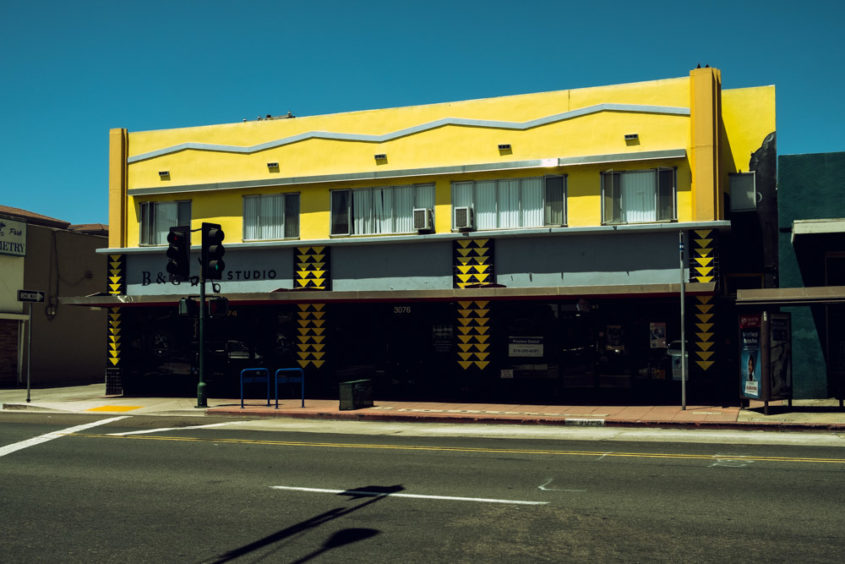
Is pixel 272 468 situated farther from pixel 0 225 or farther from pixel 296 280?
pixel 0 225

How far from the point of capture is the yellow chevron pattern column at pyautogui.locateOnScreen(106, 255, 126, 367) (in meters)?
26.1

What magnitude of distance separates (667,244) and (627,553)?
15.1m

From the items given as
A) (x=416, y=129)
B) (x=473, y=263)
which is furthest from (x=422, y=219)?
(x=416, y=129)

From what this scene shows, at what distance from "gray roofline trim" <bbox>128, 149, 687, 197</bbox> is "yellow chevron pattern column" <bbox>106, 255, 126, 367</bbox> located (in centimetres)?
225

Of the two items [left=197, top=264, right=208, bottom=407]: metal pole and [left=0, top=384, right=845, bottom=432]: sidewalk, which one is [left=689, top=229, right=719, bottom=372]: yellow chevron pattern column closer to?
[left=0, top=384, right=845, bottom=432]: sidewalk

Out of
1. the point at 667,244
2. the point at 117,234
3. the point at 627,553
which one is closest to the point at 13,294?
the point at 117,234

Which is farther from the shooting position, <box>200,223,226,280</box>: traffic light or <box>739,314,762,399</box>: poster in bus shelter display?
<box>200,223,226,280</box>: traffic light

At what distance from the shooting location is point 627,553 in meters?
6.79

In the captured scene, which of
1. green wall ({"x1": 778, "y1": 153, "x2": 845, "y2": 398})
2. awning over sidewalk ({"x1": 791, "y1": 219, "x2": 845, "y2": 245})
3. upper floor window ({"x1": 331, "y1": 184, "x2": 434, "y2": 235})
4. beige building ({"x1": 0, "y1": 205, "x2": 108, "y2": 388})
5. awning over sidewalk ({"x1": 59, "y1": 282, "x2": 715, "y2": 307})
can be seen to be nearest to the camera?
awning over sidewalk ({"x1": 791, "y1": 219, "x2": 845, "y2": 245})

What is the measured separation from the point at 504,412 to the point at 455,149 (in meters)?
7.89

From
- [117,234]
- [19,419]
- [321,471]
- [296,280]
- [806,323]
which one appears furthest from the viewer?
[117,234]

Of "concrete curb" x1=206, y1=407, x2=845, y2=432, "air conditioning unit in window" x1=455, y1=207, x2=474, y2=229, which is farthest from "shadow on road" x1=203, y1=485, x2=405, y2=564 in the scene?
"air conditioning unit in window" x1=455, y1=207, x2=474, y2=229

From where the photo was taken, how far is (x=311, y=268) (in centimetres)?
2419

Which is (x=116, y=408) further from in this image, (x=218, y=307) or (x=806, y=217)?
(x=806, y=217)
